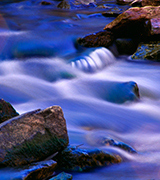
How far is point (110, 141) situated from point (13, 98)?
2197 millimetres

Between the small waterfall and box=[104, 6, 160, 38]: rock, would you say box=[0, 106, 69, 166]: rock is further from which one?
box=[104, 6, 160, 38]: rock

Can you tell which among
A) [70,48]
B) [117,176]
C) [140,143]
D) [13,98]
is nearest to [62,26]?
[70,48]

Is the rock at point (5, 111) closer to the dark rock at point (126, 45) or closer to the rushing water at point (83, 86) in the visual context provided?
the rushing water at point (83, 86)

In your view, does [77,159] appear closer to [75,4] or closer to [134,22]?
[134,22]

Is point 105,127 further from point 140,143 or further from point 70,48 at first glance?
point 70,48

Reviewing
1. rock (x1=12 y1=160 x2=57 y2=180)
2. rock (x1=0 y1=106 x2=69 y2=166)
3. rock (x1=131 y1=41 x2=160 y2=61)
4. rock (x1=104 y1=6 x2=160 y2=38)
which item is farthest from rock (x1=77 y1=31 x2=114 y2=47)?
rock (x1=12 y1=160 x2=57 y2=180)

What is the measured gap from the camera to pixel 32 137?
2.35 m

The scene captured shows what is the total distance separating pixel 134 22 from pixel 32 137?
18.5ft

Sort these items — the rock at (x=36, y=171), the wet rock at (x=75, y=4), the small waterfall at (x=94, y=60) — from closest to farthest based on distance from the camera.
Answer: the rock at (x=36, y=171) < the small waterfall at (x=94, y=60) < the wet rock at (x=75, y=4)

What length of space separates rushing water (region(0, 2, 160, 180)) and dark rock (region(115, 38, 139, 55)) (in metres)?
0.43

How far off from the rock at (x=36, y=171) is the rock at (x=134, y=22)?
18.3 feet

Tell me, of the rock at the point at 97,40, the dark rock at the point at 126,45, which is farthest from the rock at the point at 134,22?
the rock at the point at 97,40

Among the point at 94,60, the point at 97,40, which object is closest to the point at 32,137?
the point at 94,60

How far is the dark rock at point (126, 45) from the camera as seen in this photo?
292 inches
